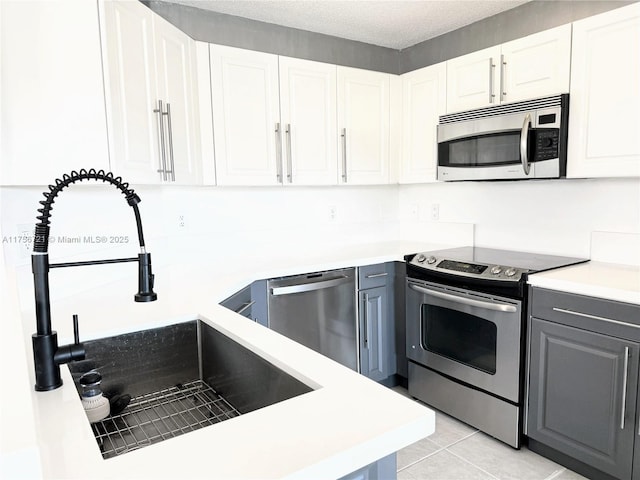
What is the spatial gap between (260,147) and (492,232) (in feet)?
5.26

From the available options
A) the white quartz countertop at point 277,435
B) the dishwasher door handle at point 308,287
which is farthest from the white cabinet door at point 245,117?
the white quartz countertop at point 277,435

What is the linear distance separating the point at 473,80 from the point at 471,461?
2079mm

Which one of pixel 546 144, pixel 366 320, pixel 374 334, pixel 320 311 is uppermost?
pixel 546 144

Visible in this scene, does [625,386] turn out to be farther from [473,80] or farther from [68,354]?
[68,354]

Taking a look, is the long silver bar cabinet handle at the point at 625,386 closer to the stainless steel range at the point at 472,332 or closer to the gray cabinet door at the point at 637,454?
the gray cabinet door at the point at 637,454

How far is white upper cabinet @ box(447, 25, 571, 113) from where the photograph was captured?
2213mm

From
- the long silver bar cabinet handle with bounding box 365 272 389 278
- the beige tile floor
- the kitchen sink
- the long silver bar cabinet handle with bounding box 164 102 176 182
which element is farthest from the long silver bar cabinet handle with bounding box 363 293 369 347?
the kitchen sink

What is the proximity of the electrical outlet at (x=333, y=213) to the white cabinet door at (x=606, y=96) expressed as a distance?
60.5 inches

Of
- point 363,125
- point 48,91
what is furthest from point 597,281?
point 48,91

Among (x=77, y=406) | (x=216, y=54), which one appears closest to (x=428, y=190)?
(x=216, y=54)

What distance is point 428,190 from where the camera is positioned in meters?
3.35

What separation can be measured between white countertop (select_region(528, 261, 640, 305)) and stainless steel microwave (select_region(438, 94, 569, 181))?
497mm

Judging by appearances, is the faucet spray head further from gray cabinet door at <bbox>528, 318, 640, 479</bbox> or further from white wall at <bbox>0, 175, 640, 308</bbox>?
gray cabinet door at <bbox>528, 318, 640, 479</bbox>

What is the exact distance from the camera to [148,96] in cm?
190
